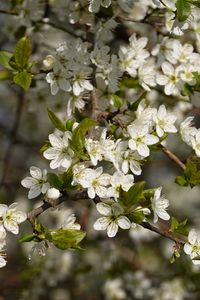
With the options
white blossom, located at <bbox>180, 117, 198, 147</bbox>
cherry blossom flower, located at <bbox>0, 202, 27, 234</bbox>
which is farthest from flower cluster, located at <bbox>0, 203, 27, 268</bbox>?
white blossom, located at <bbox>180, 117, 198, 147</bbox>

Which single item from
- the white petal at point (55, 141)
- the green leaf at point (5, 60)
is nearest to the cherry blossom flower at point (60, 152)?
the white petal at point (55, 141)

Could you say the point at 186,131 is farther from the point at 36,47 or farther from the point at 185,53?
the point at 36,47

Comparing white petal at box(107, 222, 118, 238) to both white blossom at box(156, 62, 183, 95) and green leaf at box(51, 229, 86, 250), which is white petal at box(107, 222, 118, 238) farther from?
white blossom at box(156, 62, 183, 95)

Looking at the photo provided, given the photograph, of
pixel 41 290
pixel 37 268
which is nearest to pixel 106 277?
pixel 41 290

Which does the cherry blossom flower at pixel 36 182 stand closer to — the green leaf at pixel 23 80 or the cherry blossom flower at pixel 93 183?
the cherry blossom flower at pixel 93 183

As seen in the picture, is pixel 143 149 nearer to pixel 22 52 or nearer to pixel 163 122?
pixel 163 122
